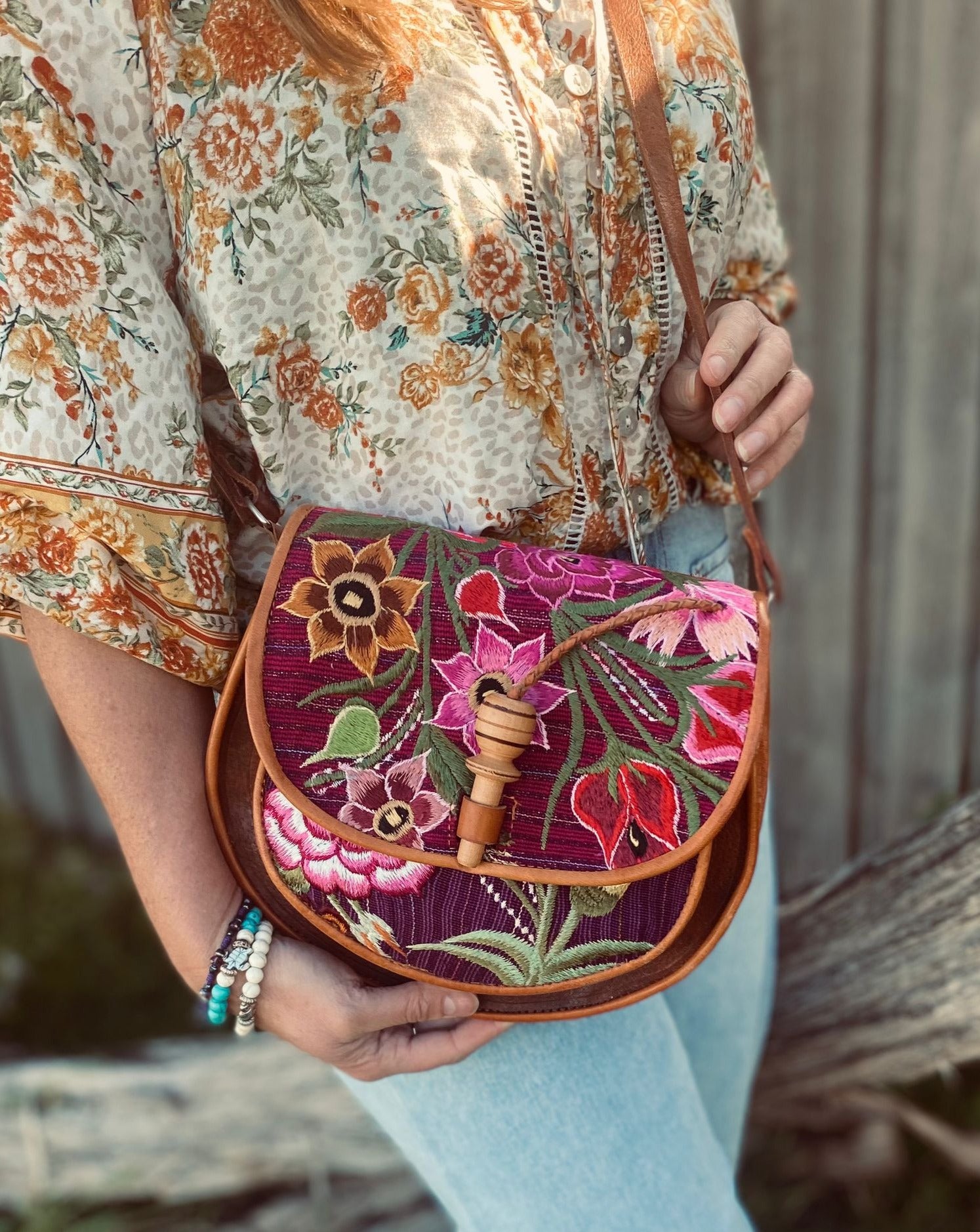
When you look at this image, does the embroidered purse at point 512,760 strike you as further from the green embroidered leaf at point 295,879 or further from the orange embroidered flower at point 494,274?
the orange embroidered flower at point 494,274

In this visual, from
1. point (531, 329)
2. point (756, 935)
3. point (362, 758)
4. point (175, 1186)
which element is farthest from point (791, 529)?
point (175, 1186)

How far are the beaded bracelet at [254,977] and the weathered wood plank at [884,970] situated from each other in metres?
0.87

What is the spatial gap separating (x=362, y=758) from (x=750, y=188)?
28.4 inches

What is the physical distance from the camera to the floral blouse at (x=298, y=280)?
2.38 feet

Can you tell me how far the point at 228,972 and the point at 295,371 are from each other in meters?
0.49

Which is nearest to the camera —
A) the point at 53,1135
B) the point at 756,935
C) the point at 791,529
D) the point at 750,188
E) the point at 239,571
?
the point at 239,571

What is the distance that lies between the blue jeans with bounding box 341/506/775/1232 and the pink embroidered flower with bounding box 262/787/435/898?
21 centimetres

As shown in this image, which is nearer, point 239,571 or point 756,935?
point 239,571

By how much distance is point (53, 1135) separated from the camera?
5.32 ft

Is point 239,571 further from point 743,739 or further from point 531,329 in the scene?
point 743,739

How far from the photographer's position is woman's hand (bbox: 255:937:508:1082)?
821 mm

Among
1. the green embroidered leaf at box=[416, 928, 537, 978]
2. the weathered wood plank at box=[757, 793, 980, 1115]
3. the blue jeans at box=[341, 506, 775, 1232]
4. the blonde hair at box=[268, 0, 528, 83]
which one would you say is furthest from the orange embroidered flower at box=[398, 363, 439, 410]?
the weathered wood plank at box=[757, 793, 980, 1115]

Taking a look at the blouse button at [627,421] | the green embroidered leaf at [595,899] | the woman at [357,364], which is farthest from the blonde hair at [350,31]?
the green embroidered leaf at [595,899]

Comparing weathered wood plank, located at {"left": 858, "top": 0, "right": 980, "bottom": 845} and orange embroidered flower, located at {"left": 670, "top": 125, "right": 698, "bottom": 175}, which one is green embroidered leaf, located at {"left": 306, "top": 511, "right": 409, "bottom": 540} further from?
weathered wood plank, located at {"left": 858, "top": 0, "right": 980, "bottom": 845}
